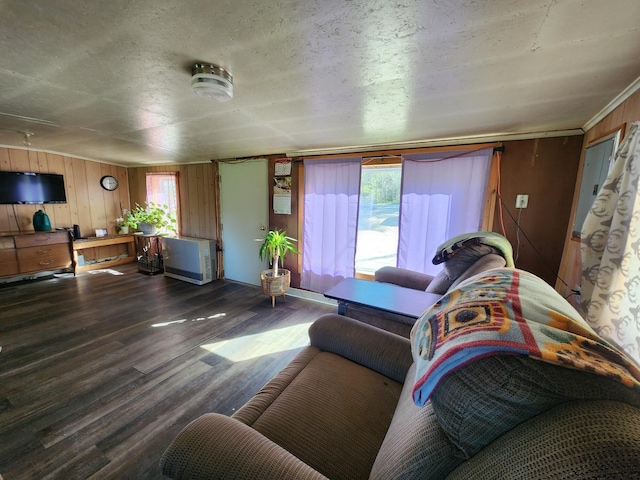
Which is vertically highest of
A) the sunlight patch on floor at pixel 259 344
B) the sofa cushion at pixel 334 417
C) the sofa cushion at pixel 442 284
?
the sofa cushion at pixel 442 284

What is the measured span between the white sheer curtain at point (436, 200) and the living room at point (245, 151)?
15cm

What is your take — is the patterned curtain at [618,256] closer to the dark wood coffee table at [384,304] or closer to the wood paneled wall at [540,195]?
the dark wood coffee table at [384,304]

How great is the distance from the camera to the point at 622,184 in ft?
3.73

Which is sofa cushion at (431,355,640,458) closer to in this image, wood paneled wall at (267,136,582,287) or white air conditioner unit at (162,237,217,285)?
wood paneled wall at (267,136,582,287)

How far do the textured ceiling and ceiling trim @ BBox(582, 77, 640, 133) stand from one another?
0.03 m

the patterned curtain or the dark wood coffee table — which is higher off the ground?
the patterned curtain

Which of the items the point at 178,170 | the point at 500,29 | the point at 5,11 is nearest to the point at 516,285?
the point at 500,29

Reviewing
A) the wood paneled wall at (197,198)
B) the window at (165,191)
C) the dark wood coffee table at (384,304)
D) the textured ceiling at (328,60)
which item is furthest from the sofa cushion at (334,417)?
the window at (165,191)

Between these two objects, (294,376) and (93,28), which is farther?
(294,376)

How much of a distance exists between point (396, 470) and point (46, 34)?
194 centimetres

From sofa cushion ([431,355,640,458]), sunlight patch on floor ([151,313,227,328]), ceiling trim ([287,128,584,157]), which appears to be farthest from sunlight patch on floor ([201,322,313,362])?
ceiling trim ([287,128,584,157])

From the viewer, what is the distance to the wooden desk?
4.25m

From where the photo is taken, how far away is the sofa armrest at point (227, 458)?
68cm

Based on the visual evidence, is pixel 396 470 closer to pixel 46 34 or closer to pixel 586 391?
pixel 586 391
